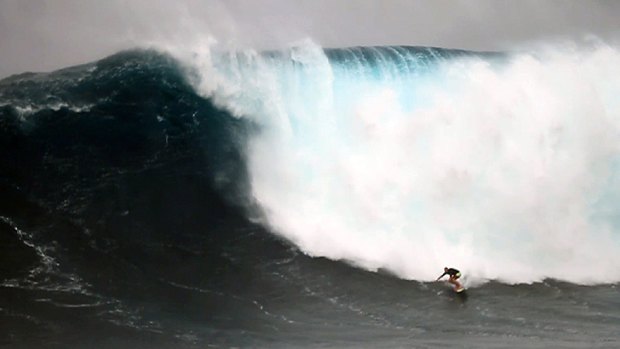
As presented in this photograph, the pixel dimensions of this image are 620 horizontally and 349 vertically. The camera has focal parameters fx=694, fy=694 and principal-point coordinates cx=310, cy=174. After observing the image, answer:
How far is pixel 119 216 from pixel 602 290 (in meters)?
9.09

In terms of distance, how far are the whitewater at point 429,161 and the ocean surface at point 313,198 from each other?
0.05m

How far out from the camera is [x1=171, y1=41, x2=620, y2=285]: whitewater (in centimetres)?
1391

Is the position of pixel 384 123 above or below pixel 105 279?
above

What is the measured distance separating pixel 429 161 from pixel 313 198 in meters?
2.67

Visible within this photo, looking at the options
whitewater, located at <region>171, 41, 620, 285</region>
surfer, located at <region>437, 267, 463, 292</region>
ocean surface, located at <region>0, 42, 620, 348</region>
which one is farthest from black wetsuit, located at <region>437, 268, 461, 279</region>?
whitewater, located at <region>171, 41, 620, 285</region>

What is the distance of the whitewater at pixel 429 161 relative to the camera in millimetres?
13914

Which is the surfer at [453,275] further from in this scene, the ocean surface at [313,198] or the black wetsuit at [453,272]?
the ocean surface at [313,198]

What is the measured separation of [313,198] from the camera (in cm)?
1455

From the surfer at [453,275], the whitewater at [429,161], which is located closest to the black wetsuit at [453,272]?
the surfer at [453,275]

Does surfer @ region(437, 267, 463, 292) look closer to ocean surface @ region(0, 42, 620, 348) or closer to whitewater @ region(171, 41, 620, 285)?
ocean surface @ region(0, 42, 620, 348)

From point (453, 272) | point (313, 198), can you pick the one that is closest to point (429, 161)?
point (313, 198)

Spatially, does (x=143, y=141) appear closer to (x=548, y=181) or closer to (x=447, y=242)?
(x=447, y=242)

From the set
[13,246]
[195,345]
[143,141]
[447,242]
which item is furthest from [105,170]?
[447,242]

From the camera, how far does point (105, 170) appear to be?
44.8 ft
